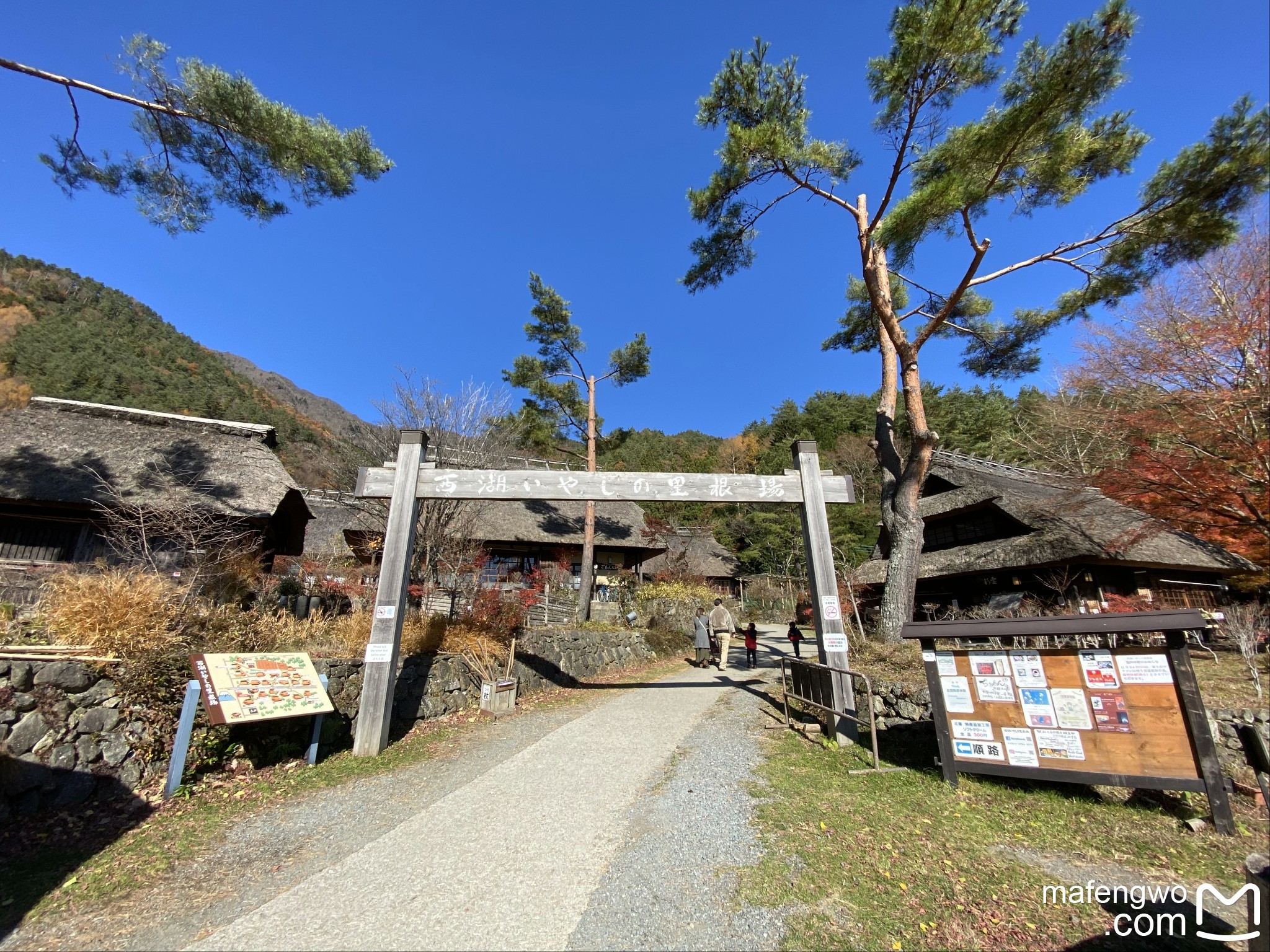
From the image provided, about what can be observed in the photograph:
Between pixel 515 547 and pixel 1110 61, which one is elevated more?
pixel 1110 61

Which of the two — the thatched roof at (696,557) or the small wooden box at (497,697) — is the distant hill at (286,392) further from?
the small wooden box at (497,697)

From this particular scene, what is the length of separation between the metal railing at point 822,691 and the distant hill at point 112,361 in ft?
63.8

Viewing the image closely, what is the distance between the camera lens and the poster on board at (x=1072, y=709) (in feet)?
14.3

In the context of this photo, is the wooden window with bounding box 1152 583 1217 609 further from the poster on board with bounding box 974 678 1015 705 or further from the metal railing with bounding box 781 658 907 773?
the poster on board with bounding box 974 678 1015 705

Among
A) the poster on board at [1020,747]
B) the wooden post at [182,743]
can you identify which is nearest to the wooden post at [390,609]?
the wooden post at [182,743]

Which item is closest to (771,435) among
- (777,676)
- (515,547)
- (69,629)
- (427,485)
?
(515,547)

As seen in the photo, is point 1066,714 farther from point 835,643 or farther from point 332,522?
point 332,522

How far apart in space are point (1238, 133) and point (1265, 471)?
6.10m

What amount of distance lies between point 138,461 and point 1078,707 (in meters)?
17.7

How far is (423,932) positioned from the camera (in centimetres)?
285

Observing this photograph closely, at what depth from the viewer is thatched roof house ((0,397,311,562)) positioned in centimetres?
1048

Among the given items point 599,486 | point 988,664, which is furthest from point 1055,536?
point 599,486

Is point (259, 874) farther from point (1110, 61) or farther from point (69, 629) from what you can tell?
point (1110, 61)


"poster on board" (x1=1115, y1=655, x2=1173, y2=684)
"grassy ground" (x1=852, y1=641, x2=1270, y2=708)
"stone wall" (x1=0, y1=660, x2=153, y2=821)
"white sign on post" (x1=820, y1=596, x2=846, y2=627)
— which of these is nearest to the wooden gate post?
"white sign on post" (x1=820, y1=596, x2=846, y2=627)
